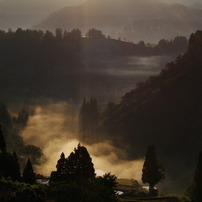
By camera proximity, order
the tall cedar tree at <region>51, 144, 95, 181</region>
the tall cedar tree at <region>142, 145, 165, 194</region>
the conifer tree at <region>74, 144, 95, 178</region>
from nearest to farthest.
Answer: the tall cedar tree at <region>51, 144, 95, 181</region> → the conifer tree at <region>74, 144, 95, 178</region> → the tall cedar tree at <region>142, 145, 165, 194</region>

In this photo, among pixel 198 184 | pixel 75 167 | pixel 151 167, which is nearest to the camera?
pixel 75 167

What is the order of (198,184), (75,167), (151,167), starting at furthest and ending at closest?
(151,167)
(198,184)
(75,167)

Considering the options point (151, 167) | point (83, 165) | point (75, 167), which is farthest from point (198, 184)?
point (151, 167)

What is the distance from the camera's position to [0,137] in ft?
Answer: 237

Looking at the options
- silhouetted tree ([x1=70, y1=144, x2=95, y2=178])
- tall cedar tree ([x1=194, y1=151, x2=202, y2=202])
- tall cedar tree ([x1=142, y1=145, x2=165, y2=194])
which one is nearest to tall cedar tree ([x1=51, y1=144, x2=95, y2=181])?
silhouetted tree ([x1=70, y1=144, x2=95, y2=178])

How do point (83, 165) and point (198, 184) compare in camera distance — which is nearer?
point (83, 165)

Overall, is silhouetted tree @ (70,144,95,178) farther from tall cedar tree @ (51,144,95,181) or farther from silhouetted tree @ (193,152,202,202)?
silhouetted tree @ (193,152,202,202)

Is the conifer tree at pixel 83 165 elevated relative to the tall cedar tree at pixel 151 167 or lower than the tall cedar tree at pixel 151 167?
lower

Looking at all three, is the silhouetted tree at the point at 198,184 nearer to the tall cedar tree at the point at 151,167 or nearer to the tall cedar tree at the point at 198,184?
the tall cedar tree at the point at 198,184

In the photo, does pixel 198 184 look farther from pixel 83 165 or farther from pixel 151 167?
pixel 151 167

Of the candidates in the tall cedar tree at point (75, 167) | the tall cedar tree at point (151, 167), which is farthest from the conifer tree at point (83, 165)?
the tall cedar tree at point (151, 167)

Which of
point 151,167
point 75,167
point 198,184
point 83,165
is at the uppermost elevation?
point 151,167

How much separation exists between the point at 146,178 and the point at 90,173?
140 feet

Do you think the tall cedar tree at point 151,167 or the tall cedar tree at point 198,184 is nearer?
the tall cedar tree at point 198,184
